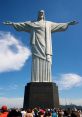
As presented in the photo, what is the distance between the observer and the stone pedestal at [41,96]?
73.1ft

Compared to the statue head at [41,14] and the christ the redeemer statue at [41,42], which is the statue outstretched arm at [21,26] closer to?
the christ the redeemer statue at [41,42]

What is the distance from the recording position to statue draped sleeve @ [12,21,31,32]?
24500 millimetres

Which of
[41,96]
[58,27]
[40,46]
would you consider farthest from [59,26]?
[41,96]

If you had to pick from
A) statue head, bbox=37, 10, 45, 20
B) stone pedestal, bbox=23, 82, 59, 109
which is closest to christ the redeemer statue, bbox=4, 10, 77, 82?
statue head, bbox=37, 10, 45, 20

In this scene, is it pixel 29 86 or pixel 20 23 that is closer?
pixel 29 86

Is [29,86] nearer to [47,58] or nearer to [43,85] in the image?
[43,85]

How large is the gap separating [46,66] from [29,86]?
2.41 meters

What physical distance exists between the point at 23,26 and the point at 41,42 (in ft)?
7.42

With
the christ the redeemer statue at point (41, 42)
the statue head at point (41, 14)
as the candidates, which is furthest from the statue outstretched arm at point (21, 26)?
the statue head at point (41, 14)

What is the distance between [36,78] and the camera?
76.8 feet

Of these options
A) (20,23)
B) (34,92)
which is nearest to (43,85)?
(34,92)

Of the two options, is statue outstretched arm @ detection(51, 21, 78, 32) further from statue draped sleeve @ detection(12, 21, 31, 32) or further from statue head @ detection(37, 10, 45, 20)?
statue draped sleeve @ detection(12, 21, 31, 32)

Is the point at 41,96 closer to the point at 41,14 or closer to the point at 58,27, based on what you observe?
the point at 58,27

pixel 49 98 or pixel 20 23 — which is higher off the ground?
pixel 20 23
